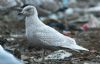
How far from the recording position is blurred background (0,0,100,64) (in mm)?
8844

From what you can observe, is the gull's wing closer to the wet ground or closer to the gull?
the gull

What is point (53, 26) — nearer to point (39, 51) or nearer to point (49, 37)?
point (39, 51)

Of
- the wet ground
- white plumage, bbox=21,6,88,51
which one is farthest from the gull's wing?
the wet ground

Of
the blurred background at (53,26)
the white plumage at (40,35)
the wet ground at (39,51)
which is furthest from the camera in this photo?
the blurred background at (53,26)

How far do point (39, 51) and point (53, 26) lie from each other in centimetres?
470

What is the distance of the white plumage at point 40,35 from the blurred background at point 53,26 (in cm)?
28

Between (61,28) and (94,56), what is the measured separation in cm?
525

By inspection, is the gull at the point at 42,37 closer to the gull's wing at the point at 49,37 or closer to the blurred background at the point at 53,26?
the gull's wing at the point at 49,37

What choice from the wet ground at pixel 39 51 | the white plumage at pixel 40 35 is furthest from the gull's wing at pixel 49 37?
the wet ground at pixel 39 51

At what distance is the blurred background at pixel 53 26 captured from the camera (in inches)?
348

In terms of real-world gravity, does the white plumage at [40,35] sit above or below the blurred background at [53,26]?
below

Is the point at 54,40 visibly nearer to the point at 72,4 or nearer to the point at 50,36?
the point at 50,36

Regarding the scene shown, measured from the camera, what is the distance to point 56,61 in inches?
322

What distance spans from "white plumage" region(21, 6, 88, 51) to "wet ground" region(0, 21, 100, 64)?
278mm
